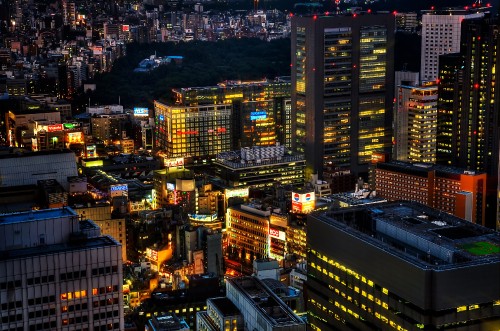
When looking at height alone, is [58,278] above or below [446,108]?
above

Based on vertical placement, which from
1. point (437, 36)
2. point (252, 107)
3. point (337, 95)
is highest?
point (437, 36)

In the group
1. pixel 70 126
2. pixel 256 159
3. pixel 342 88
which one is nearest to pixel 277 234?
pixel 256 159

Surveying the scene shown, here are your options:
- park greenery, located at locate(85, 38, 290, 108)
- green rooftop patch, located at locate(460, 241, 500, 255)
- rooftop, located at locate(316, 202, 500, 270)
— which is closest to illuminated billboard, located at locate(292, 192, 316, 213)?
rooftop, located at locate(316, 202, 500, 270)

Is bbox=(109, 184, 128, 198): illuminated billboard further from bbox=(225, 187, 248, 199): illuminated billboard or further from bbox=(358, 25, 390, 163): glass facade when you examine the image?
bbox=(358, 25, 390, 163): glass facade

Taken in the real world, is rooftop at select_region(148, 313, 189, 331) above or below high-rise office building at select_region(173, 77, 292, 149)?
below

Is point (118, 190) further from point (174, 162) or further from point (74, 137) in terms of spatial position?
point (74, 137)

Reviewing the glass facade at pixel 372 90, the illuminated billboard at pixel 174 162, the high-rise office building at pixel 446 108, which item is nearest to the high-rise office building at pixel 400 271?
the high-rise office building at pixel 446 108
